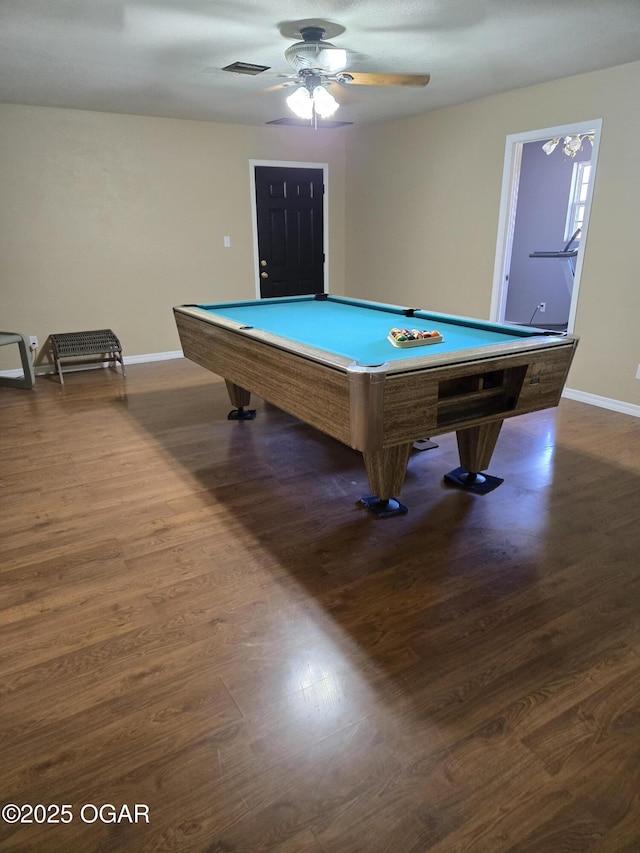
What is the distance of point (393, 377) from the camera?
212 cm

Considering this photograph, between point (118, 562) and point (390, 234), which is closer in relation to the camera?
point (118, 562)

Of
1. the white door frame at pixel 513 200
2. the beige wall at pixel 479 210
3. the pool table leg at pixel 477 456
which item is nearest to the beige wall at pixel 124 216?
the beige wall at pixel 479 210

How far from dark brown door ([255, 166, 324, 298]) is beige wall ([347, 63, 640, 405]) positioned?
0.45 metres

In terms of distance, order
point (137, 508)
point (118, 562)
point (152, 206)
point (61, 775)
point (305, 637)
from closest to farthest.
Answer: point (61, 775), point (305, 637), point (118, 562), point (137, 508), point (152, 206)

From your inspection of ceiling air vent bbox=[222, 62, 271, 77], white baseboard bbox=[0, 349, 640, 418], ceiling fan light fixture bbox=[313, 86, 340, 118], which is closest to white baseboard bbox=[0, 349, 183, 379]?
white baseboard bbox=[0, 349, 640, 418]

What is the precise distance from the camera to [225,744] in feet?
4.88

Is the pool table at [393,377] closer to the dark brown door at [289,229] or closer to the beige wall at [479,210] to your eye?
the beige wall at [479,210]

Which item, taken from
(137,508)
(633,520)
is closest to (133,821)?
(137,508)

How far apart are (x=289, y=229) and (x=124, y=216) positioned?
1.85 m

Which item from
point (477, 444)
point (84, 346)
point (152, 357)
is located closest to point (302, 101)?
point (477, 444)

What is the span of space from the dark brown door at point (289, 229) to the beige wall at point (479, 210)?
1.46 ft

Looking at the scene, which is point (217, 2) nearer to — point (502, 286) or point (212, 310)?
point (212, 310)

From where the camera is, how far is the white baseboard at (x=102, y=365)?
209 inches

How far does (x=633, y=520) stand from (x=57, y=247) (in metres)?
5.19
